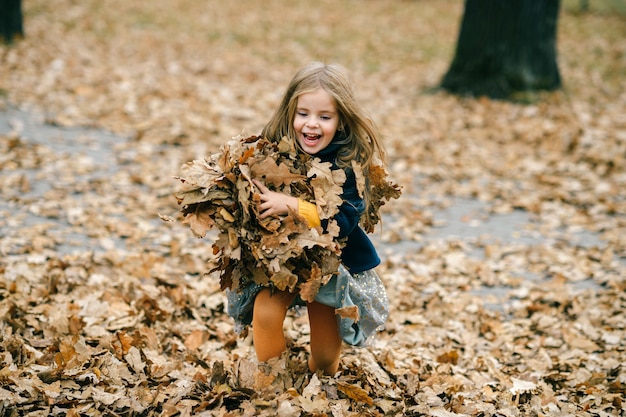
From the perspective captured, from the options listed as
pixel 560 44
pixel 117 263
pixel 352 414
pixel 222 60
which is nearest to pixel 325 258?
pixel 352 414

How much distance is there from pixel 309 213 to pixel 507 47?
25.7 ft

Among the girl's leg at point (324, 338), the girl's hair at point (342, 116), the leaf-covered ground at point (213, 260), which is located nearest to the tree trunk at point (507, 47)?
the leaf-covered ground at point (213, 260)

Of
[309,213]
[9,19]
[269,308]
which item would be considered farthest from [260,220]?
[9,19]

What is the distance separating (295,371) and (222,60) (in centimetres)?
883

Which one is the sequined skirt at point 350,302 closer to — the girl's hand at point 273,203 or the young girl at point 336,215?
the young girl at point 336,215

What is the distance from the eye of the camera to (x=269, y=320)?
2.83 meters

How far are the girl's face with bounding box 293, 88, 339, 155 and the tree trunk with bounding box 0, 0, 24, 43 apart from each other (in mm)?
8785

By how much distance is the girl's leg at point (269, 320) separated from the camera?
282 centimetres

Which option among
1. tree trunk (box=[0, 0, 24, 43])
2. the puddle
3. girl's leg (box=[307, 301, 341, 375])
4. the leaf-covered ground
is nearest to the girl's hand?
girl's leg (box=[307, 301, 341, 375])

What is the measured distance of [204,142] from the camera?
732 cm

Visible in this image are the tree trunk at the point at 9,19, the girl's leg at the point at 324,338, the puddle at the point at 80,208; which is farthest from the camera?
the tree trunk at the point at 9,19

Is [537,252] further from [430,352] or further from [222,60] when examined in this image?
[222,60]

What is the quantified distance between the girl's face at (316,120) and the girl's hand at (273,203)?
1.04 ft

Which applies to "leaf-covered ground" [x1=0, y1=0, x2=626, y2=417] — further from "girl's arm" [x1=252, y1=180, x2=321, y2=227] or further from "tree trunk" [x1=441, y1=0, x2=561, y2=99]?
"girl's arm" [x1=252, y1=180, x2=321, y2=227]
